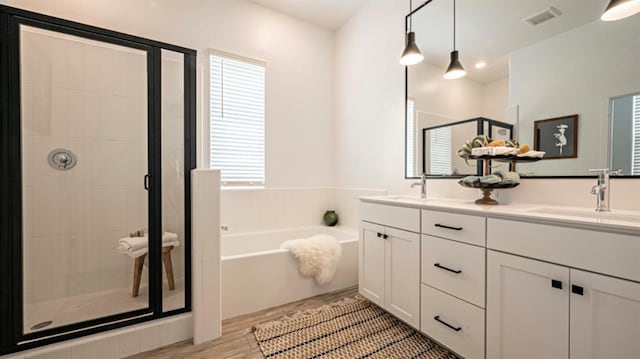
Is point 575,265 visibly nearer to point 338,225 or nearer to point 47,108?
point 338,225

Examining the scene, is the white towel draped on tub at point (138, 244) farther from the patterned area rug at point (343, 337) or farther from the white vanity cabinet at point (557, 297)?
the white vanity cabinet at point (557, 297)

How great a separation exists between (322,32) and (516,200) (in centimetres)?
300

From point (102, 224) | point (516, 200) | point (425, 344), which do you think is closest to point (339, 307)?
point (425, 344)

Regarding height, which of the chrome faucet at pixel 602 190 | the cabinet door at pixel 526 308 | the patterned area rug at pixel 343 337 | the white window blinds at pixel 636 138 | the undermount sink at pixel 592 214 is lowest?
the patterned area rug at pixel 343 337

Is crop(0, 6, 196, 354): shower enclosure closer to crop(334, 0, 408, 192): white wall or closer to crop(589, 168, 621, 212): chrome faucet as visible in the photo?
crop(334, 0, 408, 192): white wall

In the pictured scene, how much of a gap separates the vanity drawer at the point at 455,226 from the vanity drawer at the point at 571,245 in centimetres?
5

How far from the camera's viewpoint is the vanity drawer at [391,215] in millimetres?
1648

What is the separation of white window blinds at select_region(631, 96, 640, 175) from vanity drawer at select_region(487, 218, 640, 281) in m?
0.63

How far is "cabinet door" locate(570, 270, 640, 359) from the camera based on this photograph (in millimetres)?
870

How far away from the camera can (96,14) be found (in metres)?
2.16

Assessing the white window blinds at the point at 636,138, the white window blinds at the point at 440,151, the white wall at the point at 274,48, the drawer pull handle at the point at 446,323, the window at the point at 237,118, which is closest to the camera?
the white window blinds at the point at 636,138

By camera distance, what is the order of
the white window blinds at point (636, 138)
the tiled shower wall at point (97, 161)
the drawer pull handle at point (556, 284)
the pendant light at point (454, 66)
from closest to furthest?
the drawer pull handle at point (556, 284), the white window blinds at point (636, 138), the tiled shower wall at point (97, 161), the pendant light at point (454, 66)

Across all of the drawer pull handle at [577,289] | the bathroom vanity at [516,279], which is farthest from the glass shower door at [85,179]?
Result: the drawer pull handle at [577,289]

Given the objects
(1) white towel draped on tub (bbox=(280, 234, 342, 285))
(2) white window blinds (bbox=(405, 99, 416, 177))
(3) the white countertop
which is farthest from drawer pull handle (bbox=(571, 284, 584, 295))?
(1) white towel draped on tub (bbox=(280, 234, 342, 285))
